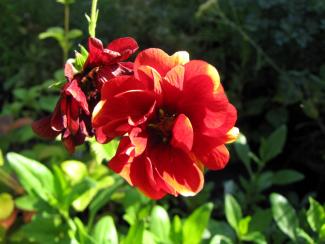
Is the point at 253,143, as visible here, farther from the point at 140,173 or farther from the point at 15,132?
the point at 140,173

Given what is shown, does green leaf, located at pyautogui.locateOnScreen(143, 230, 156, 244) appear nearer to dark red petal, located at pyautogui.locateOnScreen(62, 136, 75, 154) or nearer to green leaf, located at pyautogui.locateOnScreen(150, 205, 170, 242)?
green leaf, located at pyautogui.locateOnScreen(150, 205, 170, 242)

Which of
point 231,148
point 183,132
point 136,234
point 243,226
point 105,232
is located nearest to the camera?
point 183,132

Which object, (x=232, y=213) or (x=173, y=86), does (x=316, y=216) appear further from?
(x=173, y=86)

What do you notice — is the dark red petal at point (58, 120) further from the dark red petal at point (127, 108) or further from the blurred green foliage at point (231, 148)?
the blurred green foliage at point (231, 148)

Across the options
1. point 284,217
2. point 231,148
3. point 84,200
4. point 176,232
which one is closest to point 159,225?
point 176,232

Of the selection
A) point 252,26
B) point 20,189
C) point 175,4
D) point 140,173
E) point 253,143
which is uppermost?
point 140,173

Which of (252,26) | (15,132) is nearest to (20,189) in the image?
(15,132)
